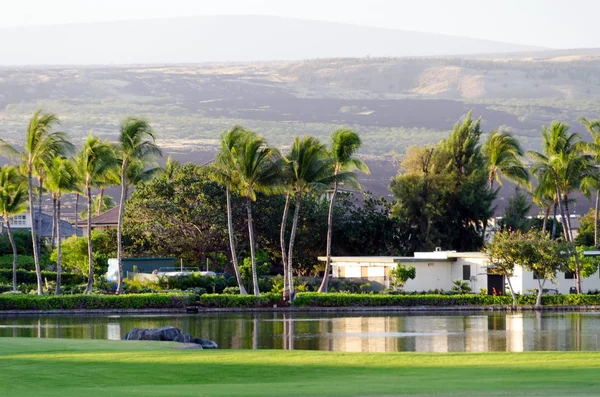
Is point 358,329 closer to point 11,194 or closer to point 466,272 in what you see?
point 466,272

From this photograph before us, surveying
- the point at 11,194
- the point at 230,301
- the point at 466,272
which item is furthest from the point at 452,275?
the point at 11,194

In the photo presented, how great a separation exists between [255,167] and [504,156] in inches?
917

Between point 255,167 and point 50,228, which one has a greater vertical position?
point 255,167

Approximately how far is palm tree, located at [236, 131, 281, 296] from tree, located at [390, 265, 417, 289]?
28.3 ft

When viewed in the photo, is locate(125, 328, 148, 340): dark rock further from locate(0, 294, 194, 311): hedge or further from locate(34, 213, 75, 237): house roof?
locate(34, 213, 75, 237): house roof

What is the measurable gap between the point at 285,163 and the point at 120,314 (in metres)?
15.1

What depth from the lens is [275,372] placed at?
2808 cm

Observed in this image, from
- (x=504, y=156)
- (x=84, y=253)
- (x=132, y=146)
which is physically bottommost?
(x=84, y=253)

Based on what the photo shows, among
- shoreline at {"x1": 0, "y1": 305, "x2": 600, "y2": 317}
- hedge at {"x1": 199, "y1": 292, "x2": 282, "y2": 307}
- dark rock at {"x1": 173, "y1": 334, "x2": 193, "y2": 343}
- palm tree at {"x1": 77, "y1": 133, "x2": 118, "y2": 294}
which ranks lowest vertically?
shoreline at {"x1": 0, "y1": 305, "x2": 600, "y2": 317}

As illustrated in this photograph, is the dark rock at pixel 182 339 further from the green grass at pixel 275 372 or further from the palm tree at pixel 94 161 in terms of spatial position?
the palm tree at pixel 94 161

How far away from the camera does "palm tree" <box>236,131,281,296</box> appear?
233 feet

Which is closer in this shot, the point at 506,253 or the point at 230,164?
the point at 506,253

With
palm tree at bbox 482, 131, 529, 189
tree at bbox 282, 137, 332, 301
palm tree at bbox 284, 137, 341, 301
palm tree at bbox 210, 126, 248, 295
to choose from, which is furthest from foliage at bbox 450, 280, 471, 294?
palm tree at bbox 482, 131, 529, 189

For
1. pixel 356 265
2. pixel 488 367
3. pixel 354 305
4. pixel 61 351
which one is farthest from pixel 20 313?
pixel 488 367
